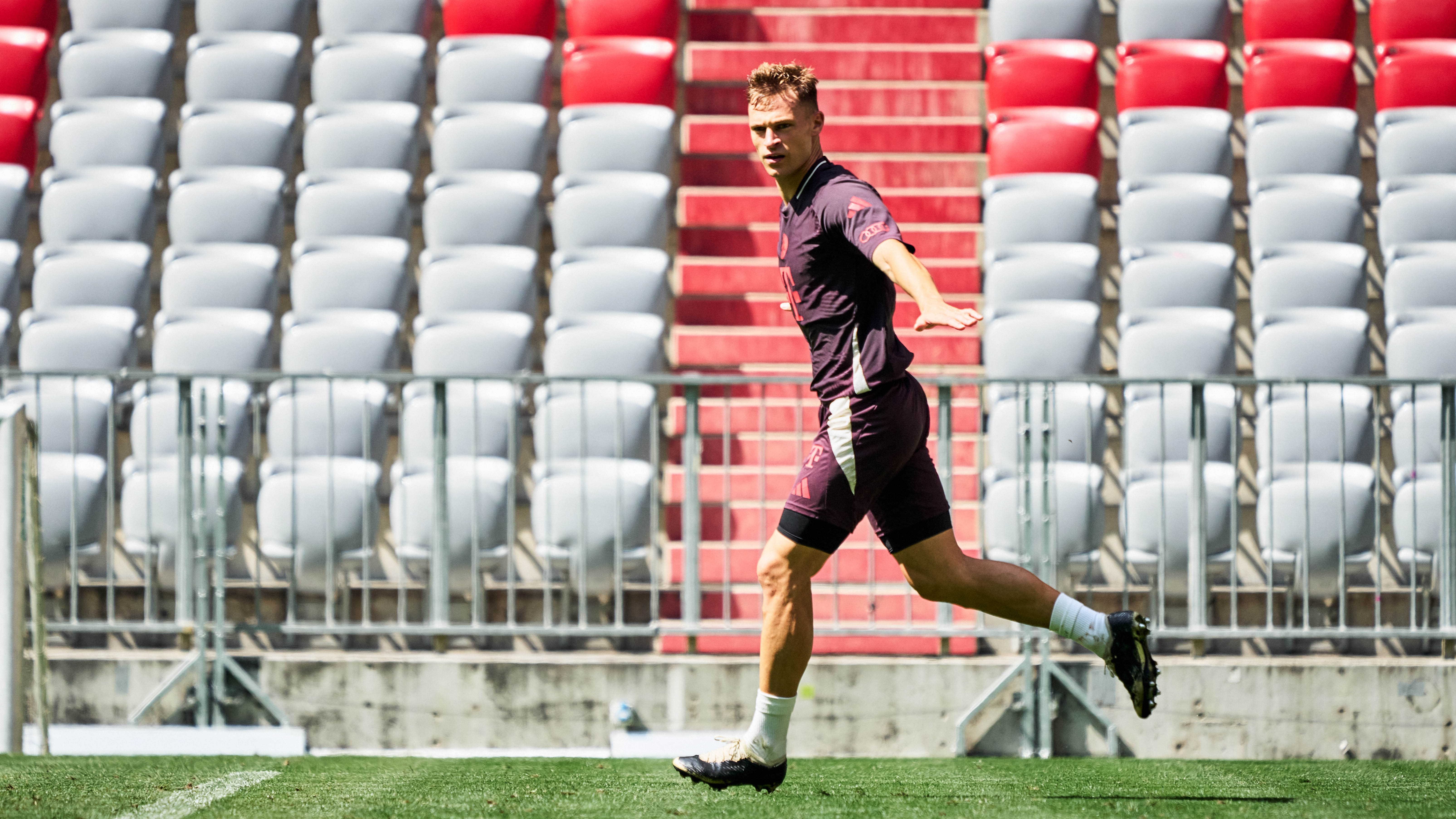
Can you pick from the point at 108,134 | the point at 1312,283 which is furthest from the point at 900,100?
the point at 108,134

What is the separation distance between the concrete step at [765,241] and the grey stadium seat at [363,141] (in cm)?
136

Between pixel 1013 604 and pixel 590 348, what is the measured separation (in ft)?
10.9

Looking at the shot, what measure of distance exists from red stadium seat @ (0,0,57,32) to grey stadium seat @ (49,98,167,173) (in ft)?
1.80

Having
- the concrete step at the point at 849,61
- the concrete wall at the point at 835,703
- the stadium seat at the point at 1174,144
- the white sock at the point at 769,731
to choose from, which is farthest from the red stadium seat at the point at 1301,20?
the white sock at the point at 769,731

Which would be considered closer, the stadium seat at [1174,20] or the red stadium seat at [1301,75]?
the red stadium seat at [1301,75]

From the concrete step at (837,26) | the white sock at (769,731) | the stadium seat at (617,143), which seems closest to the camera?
the white sock at (769,731)

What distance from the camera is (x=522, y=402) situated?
6438 millimetres

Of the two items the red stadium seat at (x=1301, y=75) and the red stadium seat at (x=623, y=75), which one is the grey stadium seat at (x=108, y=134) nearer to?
A: the red stadium seat at (x=623, y=75)

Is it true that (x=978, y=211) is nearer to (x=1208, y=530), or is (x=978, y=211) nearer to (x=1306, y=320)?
(x=1306, y=320)

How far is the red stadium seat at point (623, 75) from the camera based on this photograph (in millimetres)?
6828

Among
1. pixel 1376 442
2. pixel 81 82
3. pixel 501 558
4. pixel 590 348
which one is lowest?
pixel 501 558

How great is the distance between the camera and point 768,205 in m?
6.99

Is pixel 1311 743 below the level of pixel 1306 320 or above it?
below

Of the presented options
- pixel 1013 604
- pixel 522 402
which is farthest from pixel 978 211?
pixel 1013 604
